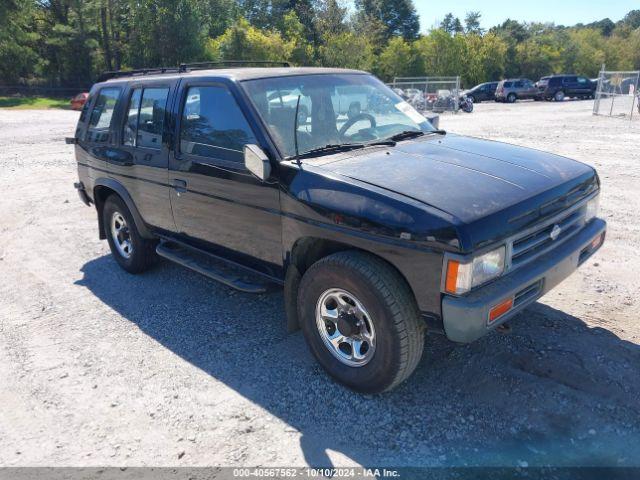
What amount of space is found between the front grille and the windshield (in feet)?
4.67

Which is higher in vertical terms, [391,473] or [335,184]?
[335,184]

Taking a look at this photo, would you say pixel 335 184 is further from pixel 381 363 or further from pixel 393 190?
pixel 381 363

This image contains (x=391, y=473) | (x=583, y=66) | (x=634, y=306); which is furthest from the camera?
(x=583, y=66)

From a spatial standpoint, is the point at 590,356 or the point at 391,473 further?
the point at 590,356

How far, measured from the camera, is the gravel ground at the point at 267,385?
9.78 ft

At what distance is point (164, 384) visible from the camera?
368 cm

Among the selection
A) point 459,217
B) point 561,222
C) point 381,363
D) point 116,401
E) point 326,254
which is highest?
point 459,217

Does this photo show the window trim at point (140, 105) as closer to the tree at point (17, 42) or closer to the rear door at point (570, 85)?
the tree at point (17, 42)

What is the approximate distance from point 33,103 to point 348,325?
3928cm

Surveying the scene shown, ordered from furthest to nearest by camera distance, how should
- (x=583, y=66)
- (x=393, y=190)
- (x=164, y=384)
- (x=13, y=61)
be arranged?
(x=583, y=66) < (x=13, y=61) < (x=164, y=384) < (x=393, y=190)

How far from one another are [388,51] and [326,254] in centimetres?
4981

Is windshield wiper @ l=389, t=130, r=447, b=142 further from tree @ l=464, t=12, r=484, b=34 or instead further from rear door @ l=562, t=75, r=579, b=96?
tree @ l=464, t=12, r=484, b=34

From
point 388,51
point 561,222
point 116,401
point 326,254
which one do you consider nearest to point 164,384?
point 116,401

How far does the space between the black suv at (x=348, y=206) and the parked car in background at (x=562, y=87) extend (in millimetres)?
37509
